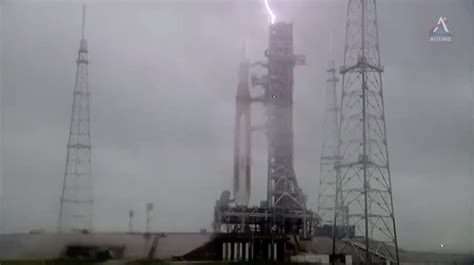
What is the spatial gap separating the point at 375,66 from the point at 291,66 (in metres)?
0.89

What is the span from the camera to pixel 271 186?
7871mm

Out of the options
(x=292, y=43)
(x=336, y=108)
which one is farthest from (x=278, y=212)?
(x=292, y=43)

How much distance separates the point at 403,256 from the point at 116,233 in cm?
290

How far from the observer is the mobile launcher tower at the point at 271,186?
7.71 m

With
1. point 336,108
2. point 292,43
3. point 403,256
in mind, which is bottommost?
point 403,256

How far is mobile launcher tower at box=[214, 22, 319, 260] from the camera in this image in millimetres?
7707

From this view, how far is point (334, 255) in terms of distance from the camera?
785 cm

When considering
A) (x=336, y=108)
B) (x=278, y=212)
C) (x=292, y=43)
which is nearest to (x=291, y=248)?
(x=278, y=212)

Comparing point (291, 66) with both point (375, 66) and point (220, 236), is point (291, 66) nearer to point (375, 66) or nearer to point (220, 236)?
point (375, 66)

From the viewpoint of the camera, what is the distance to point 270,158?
7.76m

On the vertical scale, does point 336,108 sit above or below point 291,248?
above

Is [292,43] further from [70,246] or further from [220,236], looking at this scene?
[70,246]

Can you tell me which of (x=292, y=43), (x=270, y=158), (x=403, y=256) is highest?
(x=292, y=43)

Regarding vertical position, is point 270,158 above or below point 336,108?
below
